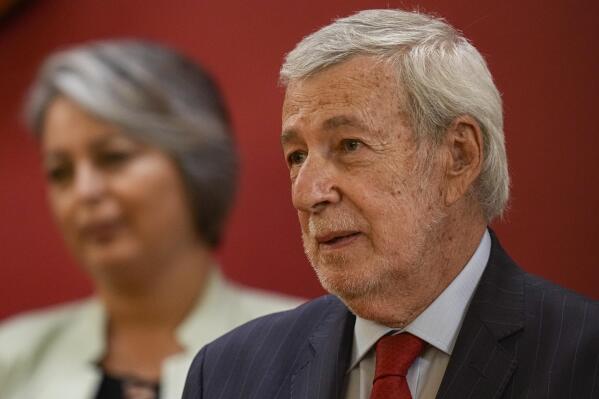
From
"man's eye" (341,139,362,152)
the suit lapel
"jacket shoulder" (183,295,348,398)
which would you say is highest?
"man's eye" (341,139,362,152)

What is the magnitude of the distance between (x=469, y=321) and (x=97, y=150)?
1174 mm

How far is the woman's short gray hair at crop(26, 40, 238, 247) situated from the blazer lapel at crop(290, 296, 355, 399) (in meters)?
0.81

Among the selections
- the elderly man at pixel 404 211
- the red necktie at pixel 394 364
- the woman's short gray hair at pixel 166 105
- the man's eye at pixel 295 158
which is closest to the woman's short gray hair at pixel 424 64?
the elderly man at pixel 404 211

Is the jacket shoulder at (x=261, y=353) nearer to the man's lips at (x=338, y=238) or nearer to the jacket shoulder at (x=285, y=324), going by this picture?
the jacket shoulder at (x=285, y=324)

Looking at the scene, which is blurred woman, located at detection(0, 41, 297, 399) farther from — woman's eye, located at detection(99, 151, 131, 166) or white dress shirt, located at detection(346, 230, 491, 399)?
white dress shirt, located at detection(346, 230, 491, 399)

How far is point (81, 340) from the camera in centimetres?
245

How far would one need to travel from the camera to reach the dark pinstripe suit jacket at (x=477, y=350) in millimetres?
1410

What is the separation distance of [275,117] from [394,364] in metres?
0.99

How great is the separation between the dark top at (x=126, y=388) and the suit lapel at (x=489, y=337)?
105 centimetres

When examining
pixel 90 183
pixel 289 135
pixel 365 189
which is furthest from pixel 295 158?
pixel 90 183

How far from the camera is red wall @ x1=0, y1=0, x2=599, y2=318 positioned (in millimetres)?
1911

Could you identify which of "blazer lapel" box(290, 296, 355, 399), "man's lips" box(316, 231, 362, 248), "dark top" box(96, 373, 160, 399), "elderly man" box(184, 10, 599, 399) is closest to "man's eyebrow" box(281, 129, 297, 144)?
"elderly man" box(184, 10, 599, 399)

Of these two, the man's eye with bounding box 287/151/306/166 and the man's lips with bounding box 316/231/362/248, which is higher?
the man's eye with bounding box 287/151/306/166

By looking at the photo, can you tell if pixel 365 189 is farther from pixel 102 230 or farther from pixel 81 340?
pixel 81 340
